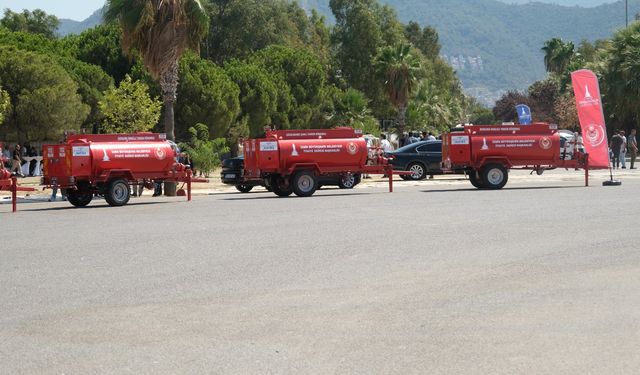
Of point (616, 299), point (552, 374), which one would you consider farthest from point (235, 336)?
point (616, 299)

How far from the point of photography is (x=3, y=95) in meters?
43.9

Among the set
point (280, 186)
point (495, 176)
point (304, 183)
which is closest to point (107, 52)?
point (280, 186)

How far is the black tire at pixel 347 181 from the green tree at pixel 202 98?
77.9 ft

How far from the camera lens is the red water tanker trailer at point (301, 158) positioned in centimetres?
2916

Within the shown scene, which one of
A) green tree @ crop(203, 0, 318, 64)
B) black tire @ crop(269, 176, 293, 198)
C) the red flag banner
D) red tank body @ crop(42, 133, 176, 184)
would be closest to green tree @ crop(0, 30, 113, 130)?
black tire @ crop(269, 176, 293, 198)

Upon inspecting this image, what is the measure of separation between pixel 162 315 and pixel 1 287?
9.30ft

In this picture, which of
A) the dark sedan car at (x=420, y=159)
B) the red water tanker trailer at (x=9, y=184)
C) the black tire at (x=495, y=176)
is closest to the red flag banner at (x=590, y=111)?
the black tire at (x=495, y=176)

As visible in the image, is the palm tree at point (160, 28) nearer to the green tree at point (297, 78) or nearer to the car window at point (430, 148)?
the car window at point (430, 148)

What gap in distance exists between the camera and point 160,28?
32.7 metres

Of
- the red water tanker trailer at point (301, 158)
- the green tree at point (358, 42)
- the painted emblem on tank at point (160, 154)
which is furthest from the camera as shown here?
the green tree at point (358, 42)

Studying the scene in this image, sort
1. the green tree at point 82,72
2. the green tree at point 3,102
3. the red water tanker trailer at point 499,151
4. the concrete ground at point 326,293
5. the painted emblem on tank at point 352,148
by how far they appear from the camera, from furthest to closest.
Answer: the green tree at point 82,72 < the green tree at point 3,102 < the red water tanker trailer at point 499,151 < the painted emblem on tank at point 352,148 < the concrete ground at point 326,293

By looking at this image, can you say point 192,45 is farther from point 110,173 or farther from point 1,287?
point 1,287

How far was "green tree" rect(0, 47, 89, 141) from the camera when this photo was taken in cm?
4577

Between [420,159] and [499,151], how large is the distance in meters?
8.04
